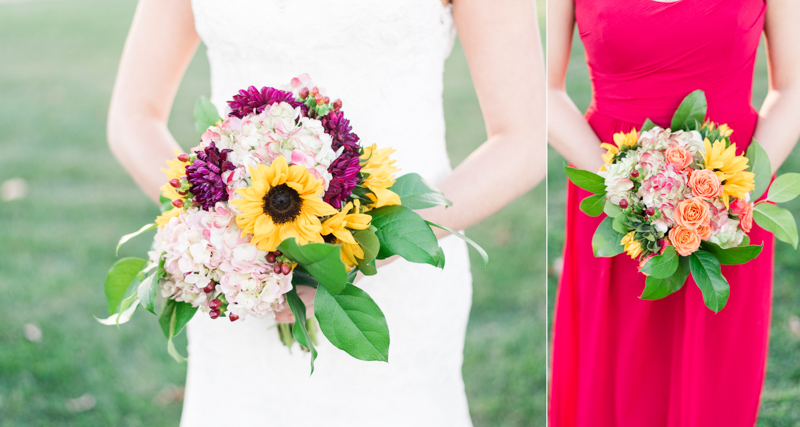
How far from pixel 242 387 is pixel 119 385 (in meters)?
1.81

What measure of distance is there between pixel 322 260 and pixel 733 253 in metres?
1.25

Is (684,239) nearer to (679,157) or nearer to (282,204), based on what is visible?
(679,157)

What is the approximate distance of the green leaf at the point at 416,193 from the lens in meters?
1.52

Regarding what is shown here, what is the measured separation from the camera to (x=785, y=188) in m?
1.91

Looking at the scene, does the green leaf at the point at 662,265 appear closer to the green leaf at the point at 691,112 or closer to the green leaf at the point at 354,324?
the green leaf at the point at 691,112

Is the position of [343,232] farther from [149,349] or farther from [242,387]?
[149,349]

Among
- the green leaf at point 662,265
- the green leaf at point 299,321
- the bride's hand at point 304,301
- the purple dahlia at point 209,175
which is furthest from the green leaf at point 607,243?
the purple dahlia at point 209,175

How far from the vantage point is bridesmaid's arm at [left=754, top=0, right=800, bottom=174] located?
215cm

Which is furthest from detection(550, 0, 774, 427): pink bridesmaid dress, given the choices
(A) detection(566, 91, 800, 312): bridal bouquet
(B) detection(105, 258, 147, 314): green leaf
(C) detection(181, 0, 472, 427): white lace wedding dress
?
(B) detection(105, 258, 147, 314): green leaf

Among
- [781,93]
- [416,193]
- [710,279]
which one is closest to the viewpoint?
[416,193]

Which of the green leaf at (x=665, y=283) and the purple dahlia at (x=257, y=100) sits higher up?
the purple dahlia at (x=257, y=100)

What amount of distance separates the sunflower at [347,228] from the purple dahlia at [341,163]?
3 cm

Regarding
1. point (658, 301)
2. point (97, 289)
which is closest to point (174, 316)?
point (658, 301)

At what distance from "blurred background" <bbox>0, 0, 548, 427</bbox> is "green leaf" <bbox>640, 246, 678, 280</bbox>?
1.34 meters
